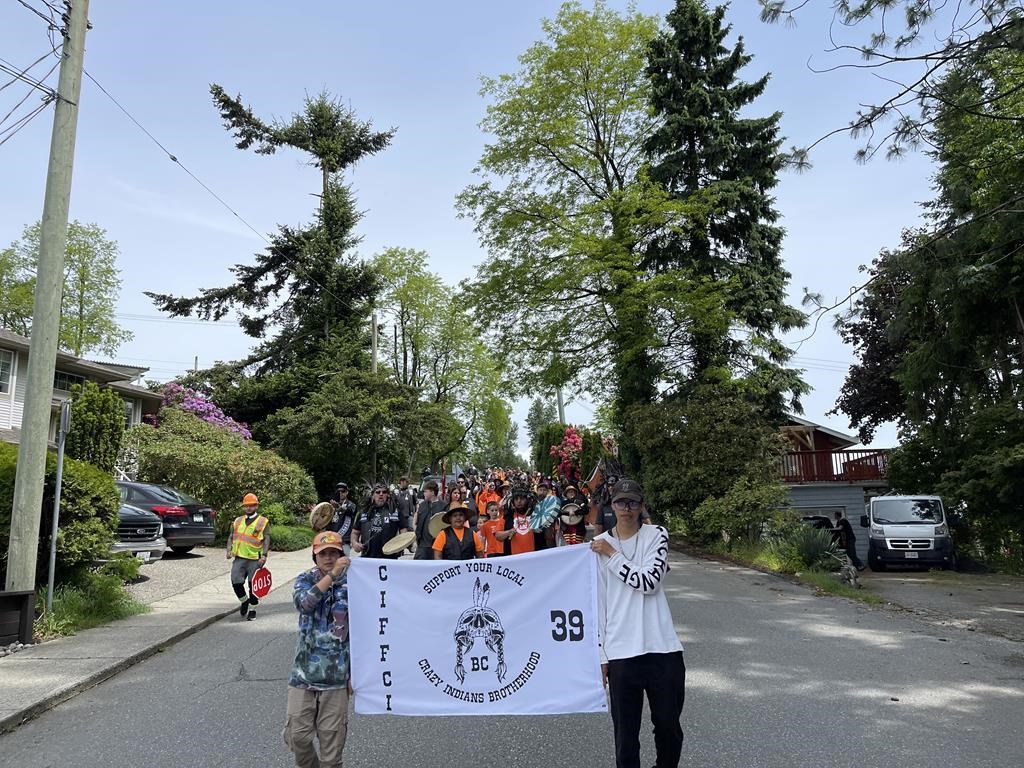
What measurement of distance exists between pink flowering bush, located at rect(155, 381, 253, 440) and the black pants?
2735 cm

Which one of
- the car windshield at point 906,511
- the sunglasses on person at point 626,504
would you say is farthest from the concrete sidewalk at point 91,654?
the car windshield at point 906,511

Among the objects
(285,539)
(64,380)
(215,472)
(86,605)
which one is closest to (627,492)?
(86,605)

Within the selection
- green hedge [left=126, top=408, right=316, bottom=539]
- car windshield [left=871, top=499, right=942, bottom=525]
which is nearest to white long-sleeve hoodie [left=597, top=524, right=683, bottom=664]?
car windshield [left=871, top=499, right=942, bottom=525]

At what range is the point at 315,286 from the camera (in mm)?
39719

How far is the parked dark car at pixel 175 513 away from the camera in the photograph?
15.7m

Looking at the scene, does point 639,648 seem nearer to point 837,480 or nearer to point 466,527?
point 466,527

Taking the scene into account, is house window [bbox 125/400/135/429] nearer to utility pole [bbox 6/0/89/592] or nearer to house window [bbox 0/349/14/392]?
house window [bbox 0/349/14/392]

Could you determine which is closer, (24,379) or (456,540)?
(456,540)

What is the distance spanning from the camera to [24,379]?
2727 cm

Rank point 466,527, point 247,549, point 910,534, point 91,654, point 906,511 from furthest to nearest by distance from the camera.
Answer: point 906,511
point 910,534
point 247,549
point 466,527
point 91,654

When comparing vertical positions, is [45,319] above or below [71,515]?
above

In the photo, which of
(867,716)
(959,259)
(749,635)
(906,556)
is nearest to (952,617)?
(749,635)

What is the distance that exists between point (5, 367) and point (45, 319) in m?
21.4

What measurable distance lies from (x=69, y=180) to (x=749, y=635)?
385 inches
